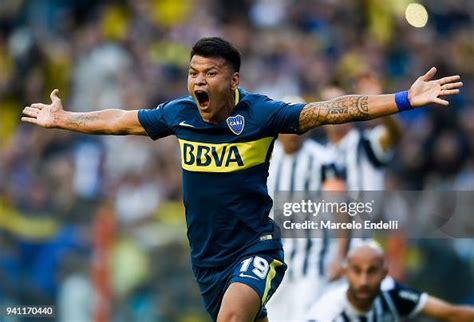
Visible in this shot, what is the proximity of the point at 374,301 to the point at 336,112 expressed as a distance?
9.11 feet

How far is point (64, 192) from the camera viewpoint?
12.1 m

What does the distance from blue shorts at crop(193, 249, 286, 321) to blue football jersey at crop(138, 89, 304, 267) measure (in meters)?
0.06

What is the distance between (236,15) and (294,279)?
5719 millimetres

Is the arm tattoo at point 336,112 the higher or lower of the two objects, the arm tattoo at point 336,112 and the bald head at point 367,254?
the higher

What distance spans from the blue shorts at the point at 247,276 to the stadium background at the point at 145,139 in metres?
3.55

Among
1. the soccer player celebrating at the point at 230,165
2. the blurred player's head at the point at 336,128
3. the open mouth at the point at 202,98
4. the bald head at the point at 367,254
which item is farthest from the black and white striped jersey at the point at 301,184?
the open mouth at the point at 202,98

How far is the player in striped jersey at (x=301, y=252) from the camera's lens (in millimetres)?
10430

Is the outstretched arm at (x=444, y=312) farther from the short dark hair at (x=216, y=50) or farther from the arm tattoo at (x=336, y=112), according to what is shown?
the short dark hair at (x=216, y=50)

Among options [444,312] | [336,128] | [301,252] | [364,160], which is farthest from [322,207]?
[444,312]

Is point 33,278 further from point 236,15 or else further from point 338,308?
point 236,15

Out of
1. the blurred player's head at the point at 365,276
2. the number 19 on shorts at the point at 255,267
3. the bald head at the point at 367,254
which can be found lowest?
the blurred player's head at the point at 365,276
